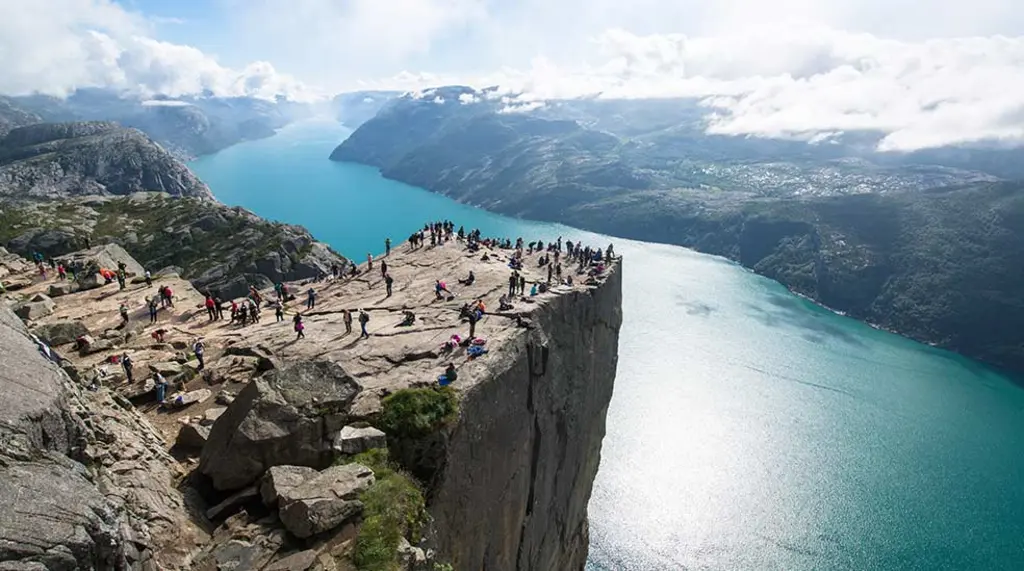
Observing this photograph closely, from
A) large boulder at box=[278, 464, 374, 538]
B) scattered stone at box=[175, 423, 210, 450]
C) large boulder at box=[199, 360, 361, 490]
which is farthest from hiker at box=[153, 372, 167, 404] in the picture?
large boulder at box=[278, 464, 374, 538]

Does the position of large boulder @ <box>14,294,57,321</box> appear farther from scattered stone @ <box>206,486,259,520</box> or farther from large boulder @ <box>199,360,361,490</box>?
scattered stone @ <box>206,486,259,520</box>

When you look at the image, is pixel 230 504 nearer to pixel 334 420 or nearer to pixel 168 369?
pixel 334 420

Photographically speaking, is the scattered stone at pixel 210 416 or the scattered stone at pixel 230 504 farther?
the scattered stone at pixel 210 416

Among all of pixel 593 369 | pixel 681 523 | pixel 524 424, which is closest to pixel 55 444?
pixel 524 424

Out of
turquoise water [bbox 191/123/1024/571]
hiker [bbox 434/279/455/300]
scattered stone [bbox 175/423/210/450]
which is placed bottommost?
turquoise water [bbox 191/123/1024/571]

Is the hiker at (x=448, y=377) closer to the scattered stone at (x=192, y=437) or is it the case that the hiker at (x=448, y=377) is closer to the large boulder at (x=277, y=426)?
the large boulder at (x=277, y=426)

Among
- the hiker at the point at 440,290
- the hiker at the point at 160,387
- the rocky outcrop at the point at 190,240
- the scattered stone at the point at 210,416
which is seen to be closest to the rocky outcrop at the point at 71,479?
the scattered stone at the point at 210,416

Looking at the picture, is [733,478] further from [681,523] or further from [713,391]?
[713,391]
